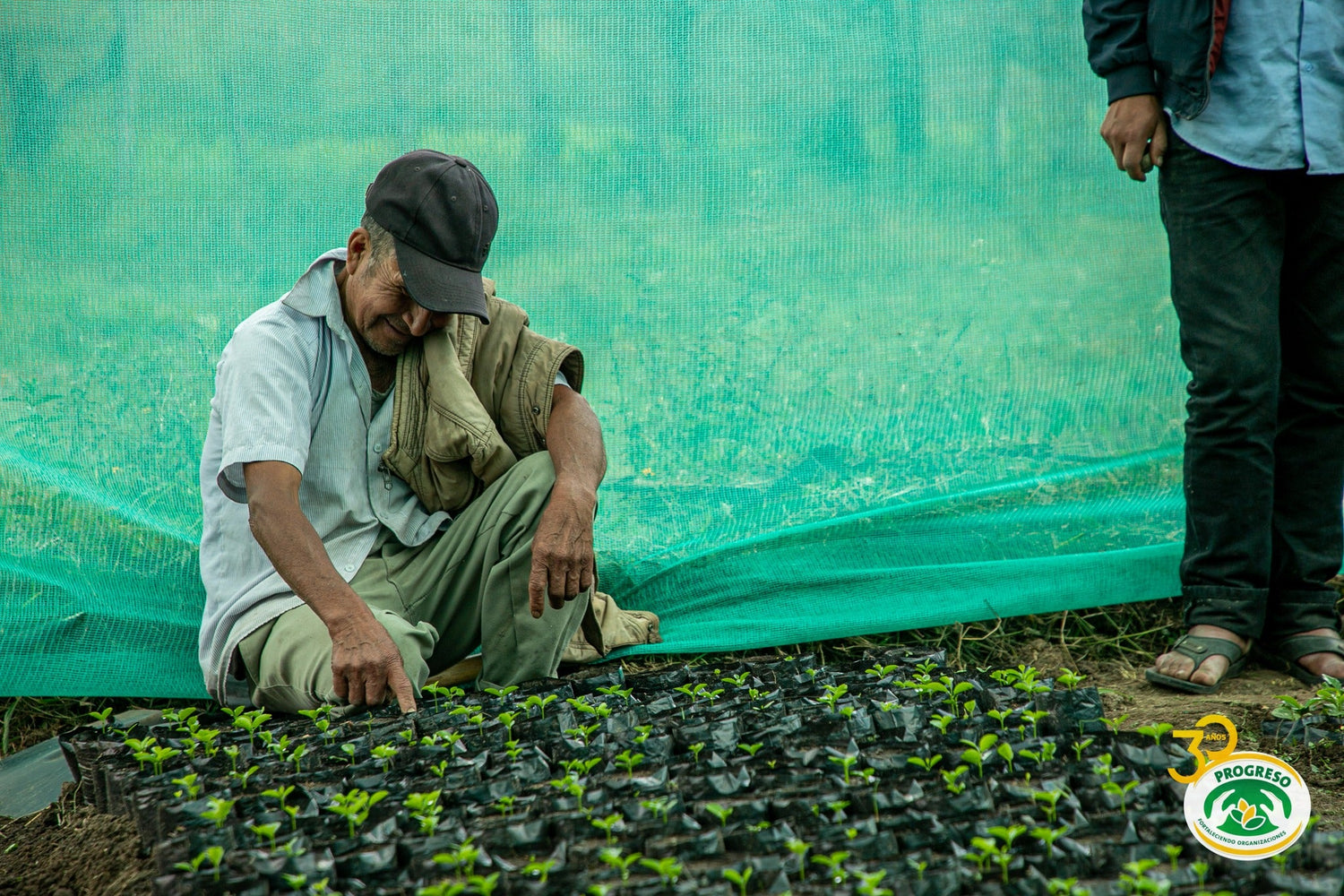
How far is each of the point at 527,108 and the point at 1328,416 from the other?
7.83ft

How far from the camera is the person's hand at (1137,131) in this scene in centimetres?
278

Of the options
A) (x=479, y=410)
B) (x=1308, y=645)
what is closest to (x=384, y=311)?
(x=479, y=410)

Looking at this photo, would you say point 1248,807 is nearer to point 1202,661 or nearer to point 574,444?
point 1202,661

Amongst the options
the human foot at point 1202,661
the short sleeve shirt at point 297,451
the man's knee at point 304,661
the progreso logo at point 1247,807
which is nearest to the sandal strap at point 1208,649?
the human foot at point 1202,661

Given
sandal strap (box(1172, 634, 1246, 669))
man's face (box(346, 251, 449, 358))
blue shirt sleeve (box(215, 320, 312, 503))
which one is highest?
man's face (box(346, 251, 449, 358))

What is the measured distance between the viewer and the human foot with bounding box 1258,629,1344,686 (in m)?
2.90

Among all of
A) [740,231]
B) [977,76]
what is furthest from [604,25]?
[977,76]

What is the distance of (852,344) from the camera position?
356 centimetres

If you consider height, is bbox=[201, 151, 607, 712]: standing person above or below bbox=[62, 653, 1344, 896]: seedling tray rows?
above

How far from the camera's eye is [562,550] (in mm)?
2674

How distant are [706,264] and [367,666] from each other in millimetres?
1692

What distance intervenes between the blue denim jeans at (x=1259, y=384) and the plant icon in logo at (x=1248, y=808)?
1.21 m

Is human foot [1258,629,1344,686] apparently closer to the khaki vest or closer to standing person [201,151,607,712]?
the khaki vest

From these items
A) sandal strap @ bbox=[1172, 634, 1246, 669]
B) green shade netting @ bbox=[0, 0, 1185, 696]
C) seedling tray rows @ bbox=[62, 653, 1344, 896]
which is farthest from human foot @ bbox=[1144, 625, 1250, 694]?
seedling tray rows @ bbox=[62, 653, 1344, 896]
